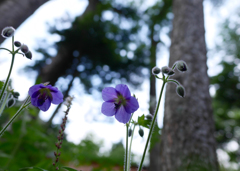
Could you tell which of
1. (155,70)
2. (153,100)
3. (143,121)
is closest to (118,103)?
(143,121)

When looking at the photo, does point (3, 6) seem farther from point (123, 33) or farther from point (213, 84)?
point (213, 84)

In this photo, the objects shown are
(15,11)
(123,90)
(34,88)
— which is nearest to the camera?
(34,88)

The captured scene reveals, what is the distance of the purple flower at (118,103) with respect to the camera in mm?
943

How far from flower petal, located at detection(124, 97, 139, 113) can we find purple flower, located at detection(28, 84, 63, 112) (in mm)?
336

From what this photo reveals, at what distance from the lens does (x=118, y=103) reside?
103 centimetres

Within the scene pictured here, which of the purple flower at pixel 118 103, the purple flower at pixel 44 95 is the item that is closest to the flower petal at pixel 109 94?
the purple flower at pixel 118 103

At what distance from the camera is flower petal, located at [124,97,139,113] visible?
88 centimetres

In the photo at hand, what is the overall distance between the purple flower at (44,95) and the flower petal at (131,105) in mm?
336

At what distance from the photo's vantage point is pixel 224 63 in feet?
49.9

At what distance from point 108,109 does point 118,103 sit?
7 centimetres

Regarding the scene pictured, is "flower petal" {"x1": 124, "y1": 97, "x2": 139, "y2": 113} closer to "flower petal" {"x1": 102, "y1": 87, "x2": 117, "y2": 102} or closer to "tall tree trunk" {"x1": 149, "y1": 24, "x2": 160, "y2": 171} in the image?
"flower petal" {"x1": 102, "y1": 87, "x2": 117, "y2": 102}

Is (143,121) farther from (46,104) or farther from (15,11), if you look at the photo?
(15,11)

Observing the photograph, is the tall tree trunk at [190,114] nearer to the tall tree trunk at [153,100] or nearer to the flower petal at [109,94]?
the tall tree trunk at [153,100]

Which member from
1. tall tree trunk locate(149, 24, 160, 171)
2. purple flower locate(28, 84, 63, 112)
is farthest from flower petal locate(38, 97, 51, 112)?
tall tree trunk locate(149, 24, 160, 171)
